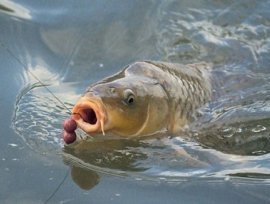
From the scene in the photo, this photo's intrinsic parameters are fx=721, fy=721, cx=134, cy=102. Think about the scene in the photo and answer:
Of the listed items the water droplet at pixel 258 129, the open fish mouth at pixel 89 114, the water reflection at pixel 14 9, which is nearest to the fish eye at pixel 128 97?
the open fish mouth at pixel 89 114

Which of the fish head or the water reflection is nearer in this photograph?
the fish head

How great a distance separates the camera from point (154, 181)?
3.58 m

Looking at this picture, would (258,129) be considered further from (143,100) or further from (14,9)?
(14,9)

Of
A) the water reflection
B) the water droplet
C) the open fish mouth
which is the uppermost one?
the water reflection

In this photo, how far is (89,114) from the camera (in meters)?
3.66

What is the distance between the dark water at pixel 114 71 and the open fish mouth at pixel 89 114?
230 mm

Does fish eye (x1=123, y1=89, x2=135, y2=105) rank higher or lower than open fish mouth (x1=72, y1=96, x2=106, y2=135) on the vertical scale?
higher

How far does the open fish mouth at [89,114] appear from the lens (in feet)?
11.6

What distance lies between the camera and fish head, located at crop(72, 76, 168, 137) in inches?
141

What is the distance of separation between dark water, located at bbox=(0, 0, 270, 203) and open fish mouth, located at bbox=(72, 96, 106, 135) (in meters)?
0.23

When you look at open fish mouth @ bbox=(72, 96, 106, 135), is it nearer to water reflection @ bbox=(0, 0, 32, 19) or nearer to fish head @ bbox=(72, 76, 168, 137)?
fish head @ bbox=(72, 76, 168, 137)

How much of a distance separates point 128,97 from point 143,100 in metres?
0.15

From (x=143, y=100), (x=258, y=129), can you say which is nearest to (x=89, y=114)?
(x=143, y=100)

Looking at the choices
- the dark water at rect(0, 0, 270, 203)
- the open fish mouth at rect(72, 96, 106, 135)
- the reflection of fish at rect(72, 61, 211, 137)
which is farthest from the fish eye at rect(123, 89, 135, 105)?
the dark water at rect(0, 0, 270, 203)
